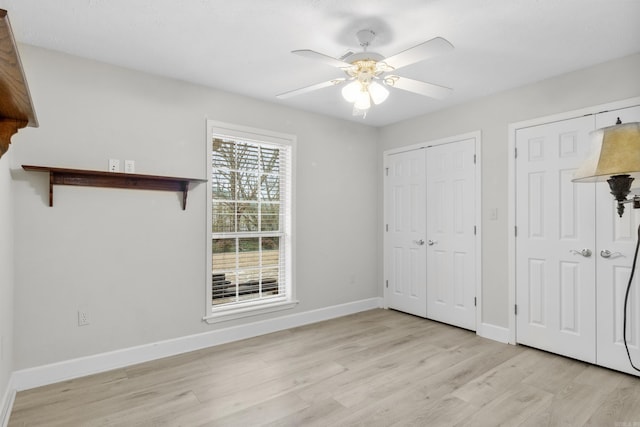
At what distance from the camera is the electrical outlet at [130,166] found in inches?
118

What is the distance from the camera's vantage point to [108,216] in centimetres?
293

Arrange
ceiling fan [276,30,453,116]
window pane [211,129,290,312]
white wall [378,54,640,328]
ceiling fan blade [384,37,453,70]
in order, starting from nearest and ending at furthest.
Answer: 1. ceiling fan blade [384,37,453,70]
2. ceiling fan [276,30,453,116]
3. white wall [378,54,640,328]
4. window pane [211,129,290,312]

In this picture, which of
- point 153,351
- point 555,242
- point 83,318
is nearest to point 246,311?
point 153,351

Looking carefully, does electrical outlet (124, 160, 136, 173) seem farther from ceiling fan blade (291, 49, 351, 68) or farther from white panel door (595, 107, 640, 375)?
white panel door (595, 107, 640, 375)

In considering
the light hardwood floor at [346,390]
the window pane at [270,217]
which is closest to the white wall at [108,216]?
the light hardwood floor at [346,390]

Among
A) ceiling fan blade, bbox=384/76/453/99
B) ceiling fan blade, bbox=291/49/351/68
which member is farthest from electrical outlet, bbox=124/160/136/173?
ceiling fan blade, bbox=384/76/453/99

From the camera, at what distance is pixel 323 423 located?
7.09 feet

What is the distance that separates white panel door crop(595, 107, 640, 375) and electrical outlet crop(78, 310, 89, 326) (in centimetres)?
423

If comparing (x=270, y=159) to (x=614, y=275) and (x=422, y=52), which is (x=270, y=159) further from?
(x=614, y=275)

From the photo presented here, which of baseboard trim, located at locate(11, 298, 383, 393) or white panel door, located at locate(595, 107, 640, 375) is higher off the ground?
white panel door, located at locate(595, 107, 640, 375)

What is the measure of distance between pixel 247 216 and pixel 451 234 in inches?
92.3

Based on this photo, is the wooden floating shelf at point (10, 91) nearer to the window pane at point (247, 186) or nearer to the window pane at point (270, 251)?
the window pane at point (247, 186)

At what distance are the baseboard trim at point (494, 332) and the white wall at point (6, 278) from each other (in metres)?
4.01

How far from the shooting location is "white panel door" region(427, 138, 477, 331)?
3875 millimetres
